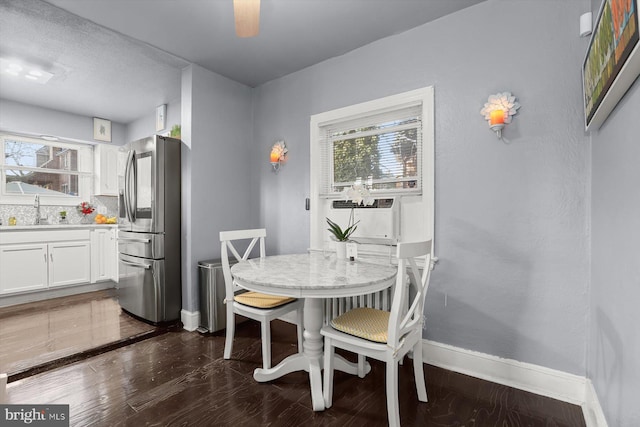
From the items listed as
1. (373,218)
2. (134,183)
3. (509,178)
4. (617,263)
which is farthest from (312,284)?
(134,183)

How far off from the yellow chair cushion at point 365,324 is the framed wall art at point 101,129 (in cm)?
498

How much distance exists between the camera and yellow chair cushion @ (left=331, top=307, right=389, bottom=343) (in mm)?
1611

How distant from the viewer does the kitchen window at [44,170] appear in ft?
13.6

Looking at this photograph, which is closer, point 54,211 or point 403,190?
point 403,190

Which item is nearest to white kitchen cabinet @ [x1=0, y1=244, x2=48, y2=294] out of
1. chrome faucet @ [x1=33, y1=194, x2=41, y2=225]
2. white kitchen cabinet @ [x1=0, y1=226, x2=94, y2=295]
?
white kitchen cabinet @ [x1=0, y1=226, x2=94, y2=295]

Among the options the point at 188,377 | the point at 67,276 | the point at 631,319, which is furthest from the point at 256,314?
the point at 67,276

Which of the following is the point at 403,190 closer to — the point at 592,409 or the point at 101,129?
the point at 592,409

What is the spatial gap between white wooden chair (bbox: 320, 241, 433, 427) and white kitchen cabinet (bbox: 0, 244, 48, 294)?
3987 millimetres

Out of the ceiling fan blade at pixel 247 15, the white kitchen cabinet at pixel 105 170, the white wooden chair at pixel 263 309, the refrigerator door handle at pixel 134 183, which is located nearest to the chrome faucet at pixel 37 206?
the white kitchen cabinet at pixel 105 170

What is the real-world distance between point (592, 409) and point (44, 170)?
631 centimetres

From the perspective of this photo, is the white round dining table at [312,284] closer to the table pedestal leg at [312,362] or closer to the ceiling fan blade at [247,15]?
the table pedestal leg at [312,362]

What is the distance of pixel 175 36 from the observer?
8.39ft

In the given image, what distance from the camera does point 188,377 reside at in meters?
2.09

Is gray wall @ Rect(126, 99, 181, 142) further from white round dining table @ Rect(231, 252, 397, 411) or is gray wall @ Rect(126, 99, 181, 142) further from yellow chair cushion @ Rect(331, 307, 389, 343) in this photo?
yellow chair cushion @ Rect(331, 307, 389, 343)
